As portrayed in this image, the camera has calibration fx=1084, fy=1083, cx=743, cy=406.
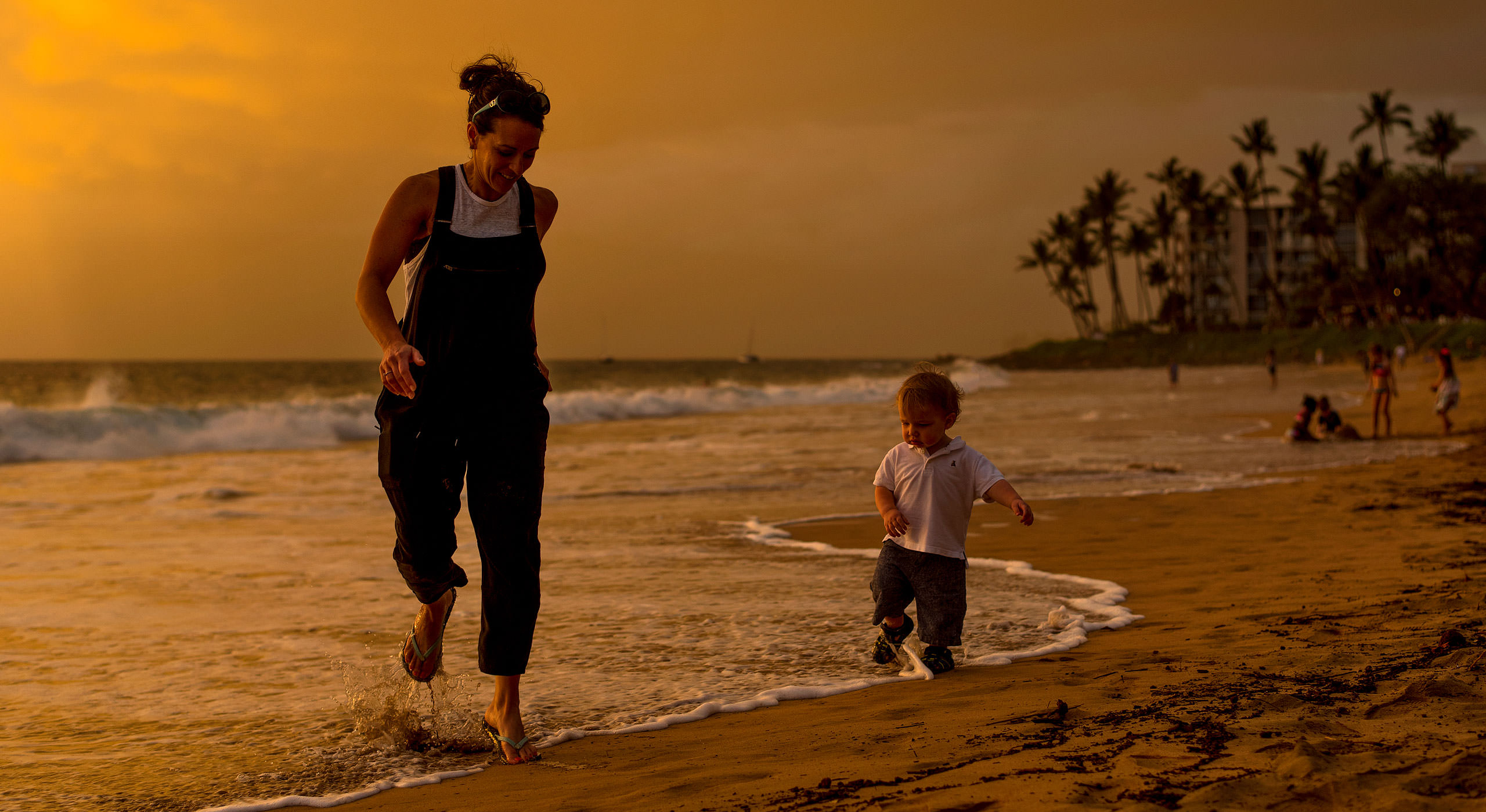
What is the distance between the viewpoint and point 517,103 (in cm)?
318

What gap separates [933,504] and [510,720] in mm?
1819

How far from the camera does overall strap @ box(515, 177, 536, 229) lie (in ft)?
10.9

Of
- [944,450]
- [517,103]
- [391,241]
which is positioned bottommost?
[944,450]

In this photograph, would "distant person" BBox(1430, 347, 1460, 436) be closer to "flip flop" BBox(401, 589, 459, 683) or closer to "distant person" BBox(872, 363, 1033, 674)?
"distant person" BBox(872, 363, 1033, 674)

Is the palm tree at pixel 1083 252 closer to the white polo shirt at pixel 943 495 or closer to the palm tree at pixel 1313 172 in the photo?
the palm tree at pixel 1313 172

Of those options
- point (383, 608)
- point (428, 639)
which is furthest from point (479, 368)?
point (383, 608)

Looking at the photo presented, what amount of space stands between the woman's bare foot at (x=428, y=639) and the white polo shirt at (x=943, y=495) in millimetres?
1715

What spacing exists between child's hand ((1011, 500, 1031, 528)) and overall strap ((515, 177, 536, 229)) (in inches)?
72.2

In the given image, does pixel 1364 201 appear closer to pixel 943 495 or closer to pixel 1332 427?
pixel 1332 427

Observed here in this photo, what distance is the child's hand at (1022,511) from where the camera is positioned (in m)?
3.68

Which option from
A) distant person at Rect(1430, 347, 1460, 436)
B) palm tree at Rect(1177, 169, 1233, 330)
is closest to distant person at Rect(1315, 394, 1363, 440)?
distant person at Rect(1430, 347, 1460, 436)

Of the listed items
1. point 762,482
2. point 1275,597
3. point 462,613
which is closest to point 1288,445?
point 762,482

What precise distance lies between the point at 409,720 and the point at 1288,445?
1496cm

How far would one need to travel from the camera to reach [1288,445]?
15.6m
